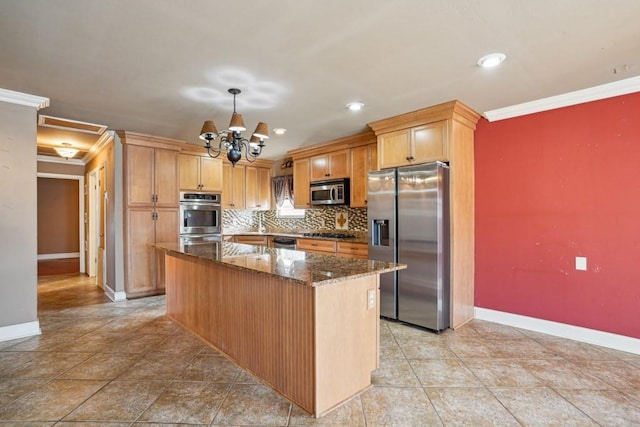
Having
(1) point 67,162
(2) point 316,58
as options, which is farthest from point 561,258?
(1) point 67,162

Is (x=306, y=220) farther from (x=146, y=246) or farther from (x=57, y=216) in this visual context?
(x=57, y=216)

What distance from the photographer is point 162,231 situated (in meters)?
4.87

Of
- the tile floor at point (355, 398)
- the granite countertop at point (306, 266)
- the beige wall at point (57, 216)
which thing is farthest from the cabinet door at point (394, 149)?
the beige wall at point (57, 216)

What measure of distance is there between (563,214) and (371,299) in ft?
7.73

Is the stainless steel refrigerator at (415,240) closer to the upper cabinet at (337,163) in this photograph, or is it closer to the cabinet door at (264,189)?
the upper cabinet at (337,163)

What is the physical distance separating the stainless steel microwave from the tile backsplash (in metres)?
0.48

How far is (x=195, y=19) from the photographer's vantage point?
6.31 feet

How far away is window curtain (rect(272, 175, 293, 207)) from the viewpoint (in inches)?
241

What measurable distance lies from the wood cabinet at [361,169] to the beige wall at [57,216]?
817 centimetres

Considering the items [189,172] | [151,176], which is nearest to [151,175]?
[151,176]

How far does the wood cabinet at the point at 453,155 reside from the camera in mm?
3402

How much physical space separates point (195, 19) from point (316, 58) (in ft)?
2.80

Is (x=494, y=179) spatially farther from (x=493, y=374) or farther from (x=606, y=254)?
(x=493, y=374)

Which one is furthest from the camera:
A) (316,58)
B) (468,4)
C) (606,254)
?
(606,254)
